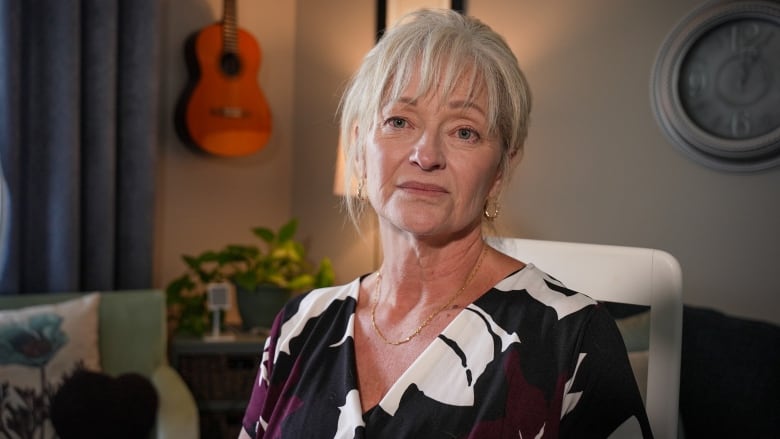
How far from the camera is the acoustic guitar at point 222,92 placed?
10.1ft

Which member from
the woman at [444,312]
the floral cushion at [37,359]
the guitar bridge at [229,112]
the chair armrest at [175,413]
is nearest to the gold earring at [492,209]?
the woman at [444,312]

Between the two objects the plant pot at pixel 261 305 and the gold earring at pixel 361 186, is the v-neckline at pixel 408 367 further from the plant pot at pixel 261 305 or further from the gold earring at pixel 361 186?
the plant pot at pixel 261 305

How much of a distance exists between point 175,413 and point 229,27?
1.67 m

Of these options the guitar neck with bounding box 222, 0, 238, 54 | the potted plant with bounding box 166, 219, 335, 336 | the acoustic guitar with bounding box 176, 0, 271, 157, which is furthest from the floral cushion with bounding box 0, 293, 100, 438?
the guitar neck with bounding box 222, 0, 238, 54

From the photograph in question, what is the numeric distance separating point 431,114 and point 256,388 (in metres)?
0.55

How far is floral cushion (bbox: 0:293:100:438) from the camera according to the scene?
82.5 inches

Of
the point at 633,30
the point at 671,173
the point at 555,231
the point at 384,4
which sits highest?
the point at 384,4

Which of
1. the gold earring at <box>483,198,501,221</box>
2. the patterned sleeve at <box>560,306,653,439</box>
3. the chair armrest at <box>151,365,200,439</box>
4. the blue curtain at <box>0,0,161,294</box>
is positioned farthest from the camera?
the blue curtain at <box>0,0,161,294</box>

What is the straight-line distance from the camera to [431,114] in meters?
1.05

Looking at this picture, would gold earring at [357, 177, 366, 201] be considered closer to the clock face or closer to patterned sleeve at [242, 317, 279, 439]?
patterned sleeve at [242, 317, 279, 439]

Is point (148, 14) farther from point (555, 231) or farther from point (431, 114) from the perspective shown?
point (431, 114)

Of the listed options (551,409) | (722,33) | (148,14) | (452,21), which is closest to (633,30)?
(722,33)

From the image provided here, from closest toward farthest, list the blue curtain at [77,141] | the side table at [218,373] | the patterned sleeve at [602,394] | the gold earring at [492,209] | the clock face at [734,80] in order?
the patterned sleeve at [602,394], the gold earring at [492,209], the clock face at [734,80], the blue curtain at [77,141], the side table at [218,373]

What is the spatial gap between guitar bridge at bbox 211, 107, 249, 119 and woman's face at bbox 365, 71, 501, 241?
2134mm
